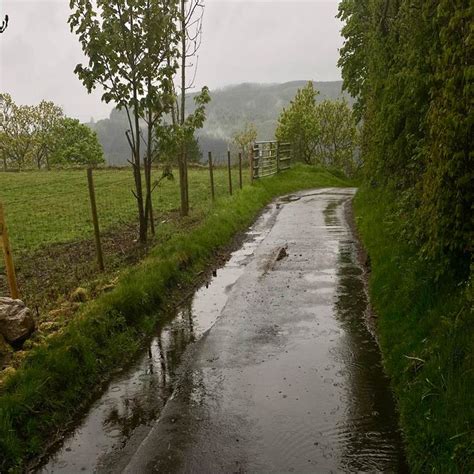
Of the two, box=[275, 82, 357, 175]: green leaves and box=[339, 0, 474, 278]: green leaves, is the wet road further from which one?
box=[275, 82, 357, 175]: green leaves

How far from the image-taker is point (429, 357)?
4914mm

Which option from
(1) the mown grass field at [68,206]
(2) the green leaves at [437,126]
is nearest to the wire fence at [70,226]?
(1) the mown grass field at [68,206]

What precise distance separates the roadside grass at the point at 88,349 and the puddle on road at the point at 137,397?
232 millimetres

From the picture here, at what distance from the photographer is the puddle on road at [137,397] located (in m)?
4.40

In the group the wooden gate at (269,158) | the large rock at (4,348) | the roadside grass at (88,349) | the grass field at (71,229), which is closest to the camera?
the roadside grass at (88,349)

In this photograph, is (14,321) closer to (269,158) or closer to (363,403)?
(363,403)

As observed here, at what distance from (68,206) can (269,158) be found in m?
10.9

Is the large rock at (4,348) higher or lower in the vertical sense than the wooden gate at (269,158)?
lower

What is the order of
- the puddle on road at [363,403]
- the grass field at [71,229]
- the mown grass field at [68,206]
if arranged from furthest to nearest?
the mown grass field at [68,206] < the grass field at [71,229] < the puddle on road at [363,403]

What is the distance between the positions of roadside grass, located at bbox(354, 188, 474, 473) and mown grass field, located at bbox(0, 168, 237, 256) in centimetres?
831

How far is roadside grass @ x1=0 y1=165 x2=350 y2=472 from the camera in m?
4.52

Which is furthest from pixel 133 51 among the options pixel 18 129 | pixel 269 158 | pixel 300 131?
pixel 18 129

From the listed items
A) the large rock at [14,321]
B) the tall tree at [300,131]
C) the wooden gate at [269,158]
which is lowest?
the large rock at [14,321]

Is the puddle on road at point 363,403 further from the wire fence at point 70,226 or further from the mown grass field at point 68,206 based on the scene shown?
the mown grass field at point 68,206
